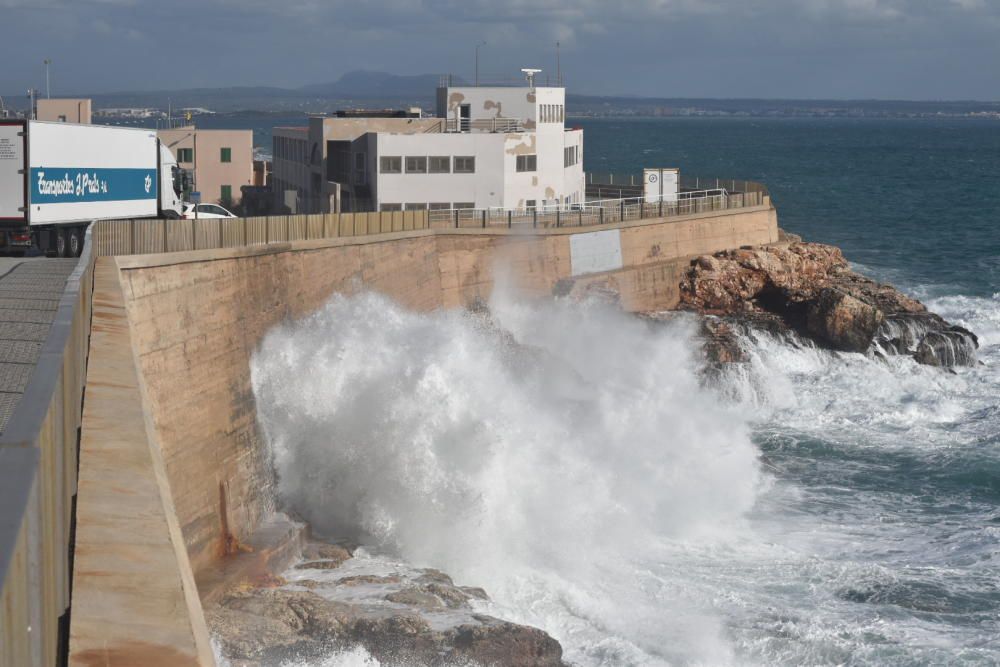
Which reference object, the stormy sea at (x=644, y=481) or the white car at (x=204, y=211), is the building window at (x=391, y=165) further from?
the stormy sea at (x=644, y=481)

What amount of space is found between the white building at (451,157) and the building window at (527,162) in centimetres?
3

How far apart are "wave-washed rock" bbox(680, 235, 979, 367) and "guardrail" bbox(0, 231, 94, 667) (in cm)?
3144

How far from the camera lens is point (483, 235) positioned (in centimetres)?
3872

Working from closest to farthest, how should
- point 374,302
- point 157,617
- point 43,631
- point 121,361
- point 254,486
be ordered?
1. point 43,631
2. point 157,617
3. point 121,361
4. point 254,486
5. point 374,302

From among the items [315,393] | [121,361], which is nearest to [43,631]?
[121,361]

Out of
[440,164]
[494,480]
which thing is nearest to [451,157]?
[440,164]

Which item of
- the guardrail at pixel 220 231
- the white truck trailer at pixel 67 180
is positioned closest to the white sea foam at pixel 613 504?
the guardrail at pixel 220 231

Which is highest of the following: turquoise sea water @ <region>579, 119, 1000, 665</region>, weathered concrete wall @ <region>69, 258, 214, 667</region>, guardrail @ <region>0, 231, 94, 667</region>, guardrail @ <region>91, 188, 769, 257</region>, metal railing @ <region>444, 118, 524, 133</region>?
metal railing @ <region>444, 118, 524, 133</region>

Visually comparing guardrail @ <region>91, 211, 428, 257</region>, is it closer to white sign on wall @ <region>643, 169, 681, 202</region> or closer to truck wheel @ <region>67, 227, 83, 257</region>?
truck wheel @ <region>67, 227, 83, 257</region>

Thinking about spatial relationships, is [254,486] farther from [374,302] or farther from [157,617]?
[157,617]

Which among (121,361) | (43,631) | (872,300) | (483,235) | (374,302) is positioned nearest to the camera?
(43,631)

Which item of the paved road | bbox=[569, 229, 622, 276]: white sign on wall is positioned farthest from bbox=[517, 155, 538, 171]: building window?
the paved road

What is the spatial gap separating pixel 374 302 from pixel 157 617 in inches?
850

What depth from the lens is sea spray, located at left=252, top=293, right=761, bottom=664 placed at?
A: 68.5 ft
